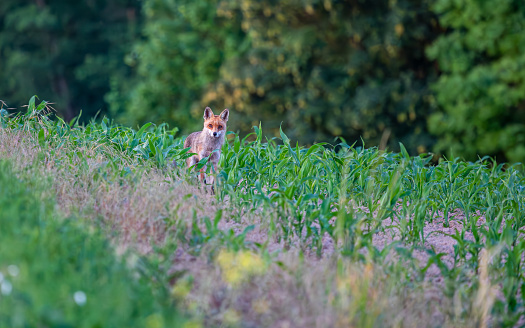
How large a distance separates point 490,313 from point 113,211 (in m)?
2.84

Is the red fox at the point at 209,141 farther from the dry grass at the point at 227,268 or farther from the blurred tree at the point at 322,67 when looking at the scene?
the blurred tree at the point at 322,67

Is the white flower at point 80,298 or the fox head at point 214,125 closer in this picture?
the white flower at point 80,298

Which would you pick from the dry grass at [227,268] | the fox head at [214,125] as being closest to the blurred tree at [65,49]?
the fox head at [214,125]

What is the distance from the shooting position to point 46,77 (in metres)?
27.9

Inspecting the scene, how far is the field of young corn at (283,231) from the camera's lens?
4.09 metres

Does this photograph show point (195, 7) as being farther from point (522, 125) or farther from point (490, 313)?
point (490, 313)

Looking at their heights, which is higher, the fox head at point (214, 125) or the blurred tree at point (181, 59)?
the blurred tree at point (181, 59)

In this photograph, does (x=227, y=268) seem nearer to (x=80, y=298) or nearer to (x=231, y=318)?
(x=231, y=318)

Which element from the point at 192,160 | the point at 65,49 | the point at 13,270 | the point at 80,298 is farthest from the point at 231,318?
the point at 65,49

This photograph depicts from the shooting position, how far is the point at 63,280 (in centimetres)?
326

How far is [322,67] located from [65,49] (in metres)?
14.3

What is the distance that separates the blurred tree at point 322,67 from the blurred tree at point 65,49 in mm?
6123

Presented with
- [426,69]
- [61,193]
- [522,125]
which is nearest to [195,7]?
[426,69]

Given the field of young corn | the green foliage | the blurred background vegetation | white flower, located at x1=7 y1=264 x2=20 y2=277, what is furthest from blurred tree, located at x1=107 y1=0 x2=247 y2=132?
white flower, located at x1=7 y1=264 x2=20 y2=277
